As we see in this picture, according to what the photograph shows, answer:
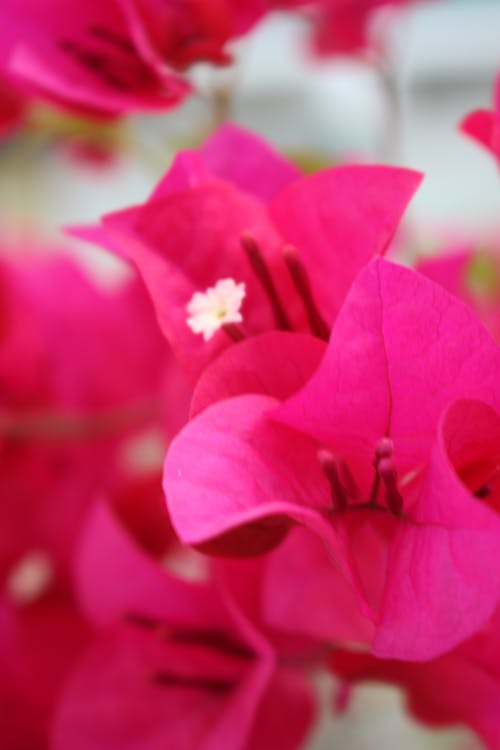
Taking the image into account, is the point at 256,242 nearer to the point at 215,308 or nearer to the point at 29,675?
the point at 215,308

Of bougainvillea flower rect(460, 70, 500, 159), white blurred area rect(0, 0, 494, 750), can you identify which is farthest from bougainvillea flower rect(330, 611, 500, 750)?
white blurred area rect(0, 0, 494, 750)

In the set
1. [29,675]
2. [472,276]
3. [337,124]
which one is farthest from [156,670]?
[337,124]

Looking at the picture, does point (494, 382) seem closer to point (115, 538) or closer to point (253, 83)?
point (115, 538)

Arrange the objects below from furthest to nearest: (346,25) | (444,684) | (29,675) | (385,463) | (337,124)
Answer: (337,124)
(346,25)
(29,675)
(444,684)
(385,463)

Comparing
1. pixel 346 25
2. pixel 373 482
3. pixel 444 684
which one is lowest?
pixel 444 684

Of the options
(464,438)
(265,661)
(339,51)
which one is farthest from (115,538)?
(339,51)

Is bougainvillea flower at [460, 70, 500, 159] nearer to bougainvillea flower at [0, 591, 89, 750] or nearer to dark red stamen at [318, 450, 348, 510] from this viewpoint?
dark red stamen at [318, 450, 348, 510]
